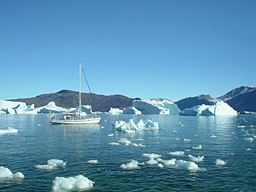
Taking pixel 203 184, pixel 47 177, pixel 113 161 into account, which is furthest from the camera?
pixel 113 161

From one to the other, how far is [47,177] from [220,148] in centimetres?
2224

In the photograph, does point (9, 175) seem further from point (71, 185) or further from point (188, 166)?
point (188, 166)

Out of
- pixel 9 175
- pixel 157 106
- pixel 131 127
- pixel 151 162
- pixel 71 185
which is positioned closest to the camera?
pixel 71 185

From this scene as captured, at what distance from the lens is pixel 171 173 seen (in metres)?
25.1

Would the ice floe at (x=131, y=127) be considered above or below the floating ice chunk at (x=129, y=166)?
above

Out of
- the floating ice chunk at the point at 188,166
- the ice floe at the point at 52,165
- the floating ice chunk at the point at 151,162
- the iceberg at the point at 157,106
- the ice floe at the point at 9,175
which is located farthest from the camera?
the iceberg at the point at 157,106

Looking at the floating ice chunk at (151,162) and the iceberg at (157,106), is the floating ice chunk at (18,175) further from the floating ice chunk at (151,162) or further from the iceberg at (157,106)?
the iceberg at (157,106)

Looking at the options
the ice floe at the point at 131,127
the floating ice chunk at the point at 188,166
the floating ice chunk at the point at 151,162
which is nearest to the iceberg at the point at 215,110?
the ice floe at the point at 131,127

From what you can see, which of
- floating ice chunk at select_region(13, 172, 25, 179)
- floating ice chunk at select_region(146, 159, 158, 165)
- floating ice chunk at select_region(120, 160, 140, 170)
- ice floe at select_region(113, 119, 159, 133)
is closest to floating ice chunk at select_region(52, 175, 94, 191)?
floating ice chunk at select_region(13, 172, 25, 179)

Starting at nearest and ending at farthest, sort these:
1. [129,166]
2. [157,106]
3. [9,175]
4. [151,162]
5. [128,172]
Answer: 1. [9,175]
2. [128,172]
3. [129,166]
4. [151,162]
5. [157,106]

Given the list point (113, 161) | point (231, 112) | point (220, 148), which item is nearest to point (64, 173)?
point (113, 161)

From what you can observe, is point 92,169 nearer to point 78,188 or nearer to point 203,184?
point 78,188

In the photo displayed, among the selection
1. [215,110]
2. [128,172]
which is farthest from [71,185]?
[215,110]

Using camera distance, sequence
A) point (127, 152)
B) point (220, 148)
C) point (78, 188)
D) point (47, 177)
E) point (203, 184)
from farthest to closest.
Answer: point (220, 148) < point (127, 152) < point (47, 177) < point (203, 184) < point (78, 188)
